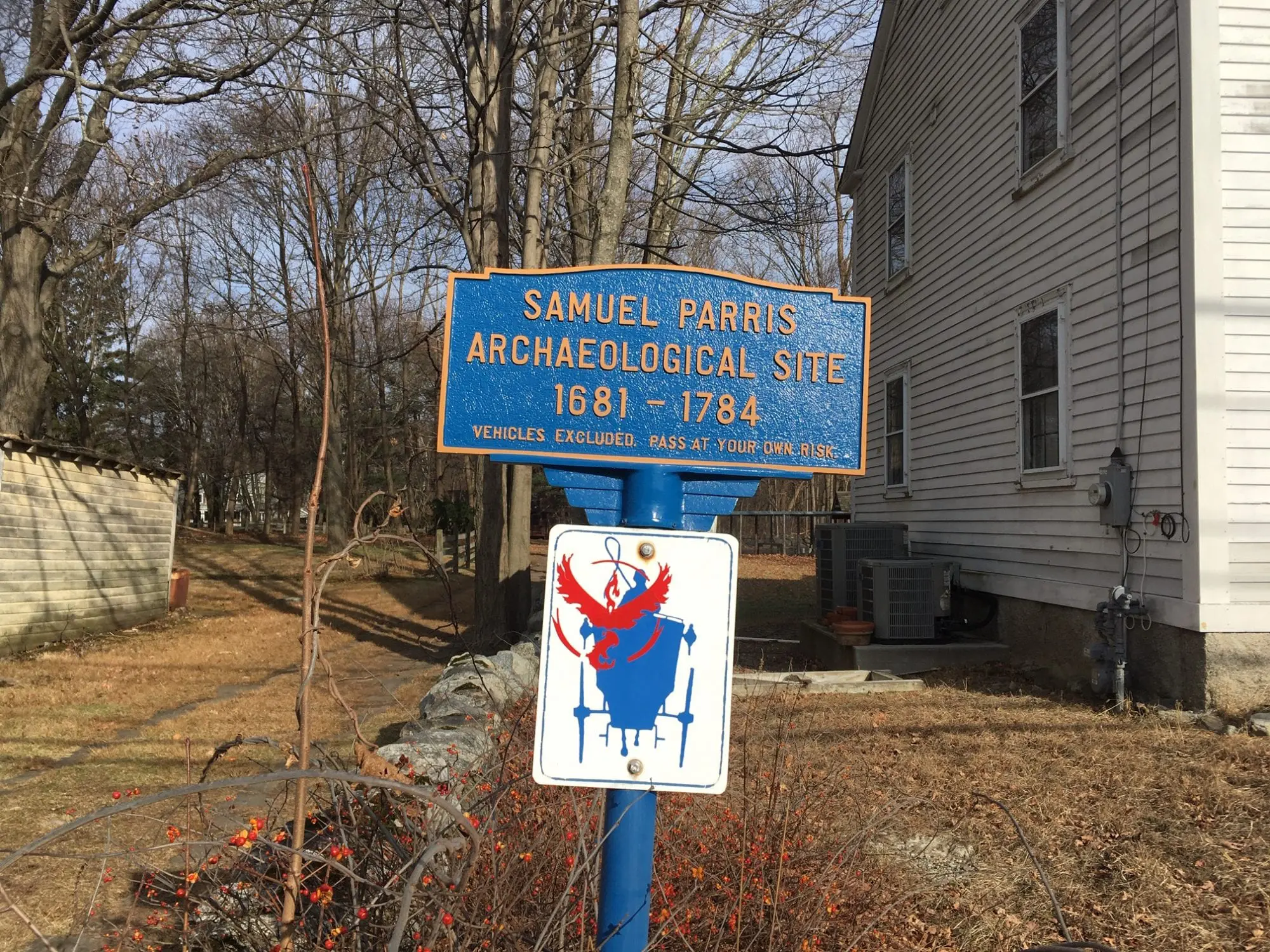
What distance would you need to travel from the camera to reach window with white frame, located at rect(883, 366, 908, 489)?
1353 cm

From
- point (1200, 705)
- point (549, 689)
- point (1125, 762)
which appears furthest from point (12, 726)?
point (1200, 705)

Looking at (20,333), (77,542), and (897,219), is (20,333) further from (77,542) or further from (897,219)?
(897,219)

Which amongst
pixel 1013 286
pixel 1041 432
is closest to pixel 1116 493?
pixel 1041 432

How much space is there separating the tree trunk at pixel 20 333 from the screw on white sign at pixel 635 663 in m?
15.9

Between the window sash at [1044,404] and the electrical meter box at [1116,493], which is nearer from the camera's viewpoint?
the electrical meter box at [1116,493]

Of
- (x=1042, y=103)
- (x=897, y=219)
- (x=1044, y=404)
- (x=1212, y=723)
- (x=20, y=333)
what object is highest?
(x=897, y=219)

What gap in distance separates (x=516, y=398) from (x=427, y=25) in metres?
12.4

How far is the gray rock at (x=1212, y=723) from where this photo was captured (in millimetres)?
6539

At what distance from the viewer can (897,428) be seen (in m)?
14.0

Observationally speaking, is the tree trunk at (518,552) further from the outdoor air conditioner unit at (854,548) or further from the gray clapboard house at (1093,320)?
the gray clapboard house at (1093,320)

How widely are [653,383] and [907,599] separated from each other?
8.79 m

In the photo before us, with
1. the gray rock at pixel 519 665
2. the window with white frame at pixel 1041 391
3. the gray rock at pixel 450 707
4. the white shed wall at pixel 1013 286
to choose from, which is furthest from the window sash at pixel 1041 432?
the gray rock at pixel 450 707

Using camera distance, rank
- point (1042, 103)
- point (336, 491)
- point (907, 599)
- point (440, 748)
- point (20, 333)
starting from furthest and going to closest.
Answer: point (336, 491)
point (20, 333)
point (907, 599)
point (1042, 103)
point (440, 748)

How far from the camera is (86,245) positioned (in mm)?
16375
